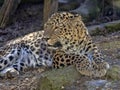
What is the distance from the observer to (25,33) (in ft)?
35.4

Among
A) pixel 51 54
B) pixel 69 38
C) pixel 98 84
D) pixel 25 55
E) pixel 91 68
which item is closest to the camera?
pixel 98 84

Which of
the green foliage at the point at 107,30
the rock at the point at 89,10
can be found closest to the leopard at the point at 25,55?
the green foliage at the point at 107,30

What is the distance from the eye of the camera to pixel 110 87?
4793 millimetres

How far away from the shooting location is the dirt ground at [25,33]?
5727 millimetres

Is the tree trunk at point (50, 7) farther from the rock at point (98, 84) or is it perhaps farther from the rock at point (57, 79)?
the rock at point (98, 84)

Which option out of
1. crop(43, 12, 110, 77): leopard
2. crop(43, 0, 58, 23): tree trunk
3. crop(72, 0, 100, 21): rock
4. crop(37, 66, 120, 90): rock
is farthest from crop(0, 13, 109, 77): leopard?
crop(72, 0, 100, 21): rock

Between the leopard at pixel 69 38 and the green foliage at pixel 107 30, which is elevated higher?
the leopard at pixel 69 38

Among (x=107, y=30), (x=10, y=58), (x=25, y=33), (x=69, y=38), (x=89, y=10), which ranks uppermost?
(x=69, y=38)

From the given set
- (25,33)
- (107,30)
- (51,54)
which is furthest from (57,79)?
(25,33)

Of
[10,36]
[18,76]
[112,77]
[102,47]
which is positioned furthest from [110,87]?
[10,36]

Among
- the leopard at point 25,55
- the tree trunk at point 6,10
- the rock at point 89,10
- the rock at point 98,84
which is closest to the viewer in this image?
the rock at point 98,84

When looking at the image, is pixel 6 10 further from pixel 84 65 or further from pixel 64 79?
pixel 64 79

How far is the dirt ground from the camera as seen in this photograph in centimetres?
573

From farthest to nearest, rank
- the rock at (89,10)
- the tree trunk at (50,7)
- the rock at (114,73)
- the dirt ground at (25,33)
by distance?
the rock at (89,10) → the tree trunk at (50,7) → the dirt ground at (25,33) → the rock at (114,73)
